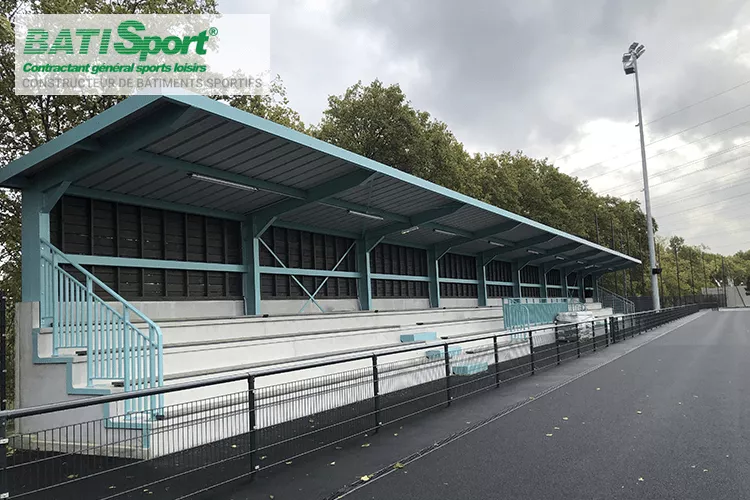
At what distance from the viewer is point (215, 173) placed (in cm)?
1182

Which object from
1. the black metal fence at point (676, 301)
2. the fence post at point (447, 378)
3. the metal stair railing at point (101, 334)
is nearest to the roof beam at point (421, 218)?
the fence post at point (447, 378)

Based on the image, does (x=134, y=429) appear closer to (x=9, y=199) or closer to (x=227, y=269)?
(x=227, y=269)

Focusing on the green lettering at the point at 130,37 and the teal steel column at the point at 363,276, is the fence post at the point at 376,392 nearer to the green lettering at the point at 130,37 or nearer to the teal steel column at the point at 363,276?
the teal steel column at the point at 363,276

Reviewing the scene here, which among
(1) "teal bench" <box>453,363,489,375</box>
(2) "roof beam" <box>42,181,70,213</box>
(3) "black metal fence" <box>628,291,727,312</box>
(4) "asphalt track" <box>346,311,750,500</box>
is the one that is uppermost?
(2) "roof beam" <box>42,181,70,213</box>

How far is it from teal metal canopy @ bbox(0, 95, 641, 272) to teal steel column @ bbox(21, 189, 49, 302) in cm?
22

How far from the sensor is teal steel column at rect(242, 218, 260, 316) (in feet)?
50.0

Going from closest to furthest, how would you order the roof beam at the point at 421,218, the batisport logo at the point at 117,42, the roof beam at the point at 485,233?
the batisport logo at the point at 117,42
the roof beam at the point at 421,218
the roof beam at the point at 485,233

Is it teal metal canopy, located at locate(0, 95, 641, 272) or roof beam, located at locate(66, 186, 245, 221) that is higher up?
teal metal canopy, located at locate(0, 95, 641, 272)

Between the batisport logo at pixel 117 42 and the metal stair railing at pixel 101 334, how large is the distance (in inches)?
314

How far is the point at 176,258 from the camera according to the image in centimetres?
1357

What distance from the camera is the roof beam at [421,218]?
18.8 meters

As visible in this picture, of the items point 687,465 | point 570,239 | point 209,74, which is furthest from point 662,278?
point 687,465

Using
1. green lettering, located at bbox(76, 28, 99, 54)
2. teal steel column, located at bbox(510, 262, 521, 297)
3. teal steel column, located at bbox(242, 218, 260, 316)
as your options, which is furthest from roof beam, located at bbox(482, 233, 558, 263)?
green lettering, located at bbox(76, 28, 99, 54)

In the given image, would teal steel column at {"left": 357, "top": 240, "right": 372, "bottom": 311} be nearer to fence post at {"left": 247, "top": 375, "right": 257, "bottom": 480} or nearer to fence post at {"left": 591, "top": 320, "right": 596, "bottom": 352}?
fence post at {"left": 591, "top": 320, "right": 596, "bottom": 352}
